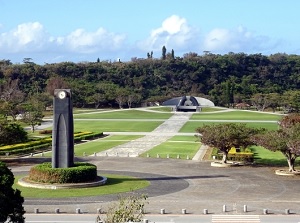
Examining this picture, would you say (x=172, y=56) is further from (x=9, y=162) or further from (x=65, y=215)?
(x=65, y=215)

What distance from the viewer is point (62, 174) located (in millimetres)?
33031

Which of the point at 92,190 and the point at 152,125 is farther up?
the point at 152,125

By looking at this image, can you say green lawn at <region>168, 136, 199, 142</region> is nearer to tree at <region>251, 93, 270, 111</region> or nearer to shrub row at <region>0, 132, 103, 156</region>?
shrub row at <region>0, 132, 103, 156</region>

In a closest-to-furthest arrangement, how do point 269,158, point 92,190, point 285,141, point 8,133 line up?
1. point 92,190
2. point 285,141
3. point 8,133
4. point 269,158

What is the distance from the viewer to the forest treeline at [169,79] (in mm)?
132500

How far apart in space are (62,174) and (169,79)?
5562 inches

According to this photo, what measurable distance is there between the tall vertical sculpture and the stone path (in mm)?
16770

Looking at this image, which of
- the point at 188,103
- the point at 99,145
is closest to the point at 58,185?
the point at 99,145

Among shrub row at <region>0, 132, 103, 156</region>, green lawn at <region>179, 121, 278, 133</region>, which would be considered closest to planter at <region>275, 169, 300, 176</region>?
shrub row at <region>0, 132, 103, 156</region>

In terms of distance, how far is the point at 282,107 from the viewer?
133 meters

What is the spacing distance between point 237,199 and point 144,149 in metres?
26.0

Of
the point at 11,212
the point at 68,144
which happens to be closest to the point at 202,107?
the point at 68,144

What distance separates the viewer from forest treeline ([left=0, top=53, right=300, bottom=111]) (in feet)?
435

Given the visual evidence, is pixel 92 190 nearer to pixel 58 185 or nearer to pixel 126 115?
pixel 58 185
